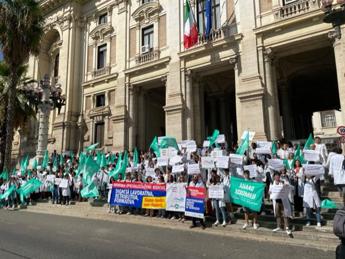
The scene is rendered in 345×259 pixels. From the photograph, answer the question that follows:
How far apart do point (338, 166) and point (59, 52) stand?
89.3 ft

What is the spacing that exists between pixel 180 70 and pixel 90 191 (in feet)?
33.6

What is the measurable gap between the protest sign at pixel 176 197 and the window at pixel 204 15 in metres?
12.5

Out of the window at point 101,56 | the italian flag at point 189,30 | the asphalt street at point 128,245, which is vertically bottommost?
the asphalt street at point 128,245

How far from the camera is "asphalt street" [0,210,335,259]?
6.82 metres

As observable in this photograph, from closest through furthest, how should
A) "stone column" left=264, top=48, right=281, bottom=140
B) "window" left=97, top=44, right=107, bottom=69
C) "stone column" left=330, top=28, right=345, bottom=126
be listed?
"stone column" left=330, top=28, right=345, bottom=126, "stone column" left=264, top=48, right=281, bottom=140, "window" left=97, top=44, right=107, bottom=69

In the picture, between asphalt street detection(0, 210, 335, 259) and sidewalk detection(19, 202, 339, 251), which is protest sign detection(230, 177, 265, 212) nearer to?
sidewalk detection(19, 202, 339, 251)

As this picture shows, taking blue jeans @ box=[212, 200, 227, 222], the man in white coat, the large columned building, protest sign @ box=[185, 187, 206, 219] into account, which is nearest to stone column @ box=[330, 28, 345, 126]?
the large columned building

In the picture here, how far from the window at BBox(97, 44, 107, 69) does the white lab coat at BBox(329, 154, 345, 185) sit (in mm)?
21213

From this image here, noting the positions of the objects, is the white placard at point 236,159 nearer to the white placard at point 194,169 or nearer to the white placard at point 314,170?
the white placard at point 194,169

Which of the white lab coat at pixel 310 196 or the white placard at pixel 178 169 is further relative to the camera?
the white placard at pixel 178 169

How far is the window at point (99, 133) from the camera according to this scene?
25016 millimetres

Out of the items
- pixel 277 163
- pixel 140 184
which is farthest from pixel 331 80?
pixel 140 184

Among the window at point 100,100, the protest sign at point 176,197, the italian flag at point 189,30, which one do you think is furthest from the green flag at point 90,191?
the window at point 100,100

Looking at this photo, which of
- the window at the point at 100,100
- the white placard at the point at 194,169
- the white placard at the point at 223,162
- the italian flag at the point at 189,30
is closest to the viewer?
the white placard at the point at 223,162
